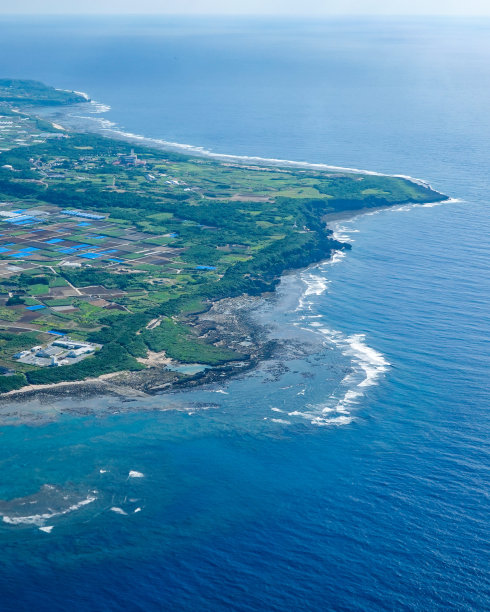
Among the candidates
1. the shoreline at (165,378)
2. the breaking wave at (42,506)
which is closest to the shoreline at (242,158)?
the shoreline at (165,378)

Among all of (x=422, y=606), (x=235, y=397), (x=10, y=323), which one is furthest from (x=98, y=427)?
(x=422, y=606)

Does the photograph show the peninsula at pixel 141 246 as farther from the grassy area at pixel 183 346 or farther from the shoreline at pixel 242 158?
the shoreline at pixel 242 158

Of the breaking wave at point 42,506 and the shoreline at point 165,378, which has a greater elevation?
the shoreline at point 165,378

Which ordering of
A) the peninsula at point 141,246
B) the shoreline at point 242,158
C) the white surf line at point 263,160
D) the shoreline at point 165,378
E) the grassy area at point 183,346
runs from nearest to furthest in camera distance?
1. the shoreline at point 165,378
2. the grassy area at point 183,346
3. the peninsula at point 141,246
4. the white surf line at point 263,160
5. the shoreline at point 242,158

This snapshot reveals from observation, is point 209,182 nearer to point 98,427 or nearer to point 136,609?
point 98,427

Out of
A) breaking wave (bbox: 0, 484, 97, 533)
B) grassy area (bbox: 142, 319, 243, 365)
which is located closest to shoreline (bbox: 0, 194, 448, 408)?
grassy area (bbox: 142, 319, 243, 365)

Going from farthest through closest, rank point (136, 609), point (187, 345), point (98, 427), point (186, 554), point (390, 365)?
point (187, 345), point (390, 365), point (98, 427), point (186, 554), point (136, 609)

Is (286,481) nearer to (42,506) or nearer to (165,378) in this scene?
(42,506)

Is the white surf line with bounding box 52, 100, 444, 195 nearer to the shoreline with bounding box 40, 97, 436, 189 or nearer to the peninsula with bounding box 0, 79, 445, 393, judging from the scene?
the shoreline with bounding box 40, 97, 436, 189

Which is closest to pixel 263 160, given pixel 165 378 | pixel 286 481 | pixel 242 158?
pixel 242 158
